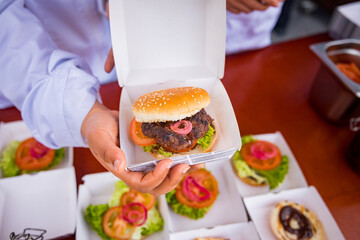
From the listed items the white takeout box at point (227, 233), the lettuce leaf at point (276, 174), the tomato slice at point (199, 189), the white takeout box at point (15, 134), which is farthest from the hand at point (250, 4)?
the white takeout box at point (15, 134)

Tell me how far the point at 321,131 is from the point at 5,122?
3126 mm

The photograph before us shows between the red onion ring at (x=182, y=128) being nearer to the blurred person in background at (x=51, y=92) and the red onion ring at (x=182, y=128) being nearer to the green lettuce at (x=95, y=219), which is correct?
the blurred person in background at (x=51, y=92)

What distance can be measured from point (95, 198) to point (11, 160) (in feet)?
2.89

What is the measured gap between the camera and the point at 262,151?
7.54ft

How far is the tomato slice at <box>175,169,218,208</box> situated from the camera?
200 centimetres

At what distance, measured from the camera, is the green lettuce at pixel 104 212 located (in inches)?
71.3

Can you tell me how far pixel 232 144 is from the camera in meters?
1.60

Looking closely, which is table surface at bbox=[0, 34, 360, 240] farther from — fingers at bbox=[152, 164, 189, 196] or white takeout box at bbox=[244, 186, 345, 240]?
fingers at bbox=[152, 164, 189, 196]

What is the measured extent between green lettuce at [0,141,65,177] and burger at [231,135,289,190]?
5.33ft

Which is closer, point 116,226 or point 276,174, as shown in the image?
point 116,226

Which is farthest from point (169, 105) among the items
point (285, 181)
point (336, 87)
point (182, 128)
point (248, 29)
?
point (248, 29)

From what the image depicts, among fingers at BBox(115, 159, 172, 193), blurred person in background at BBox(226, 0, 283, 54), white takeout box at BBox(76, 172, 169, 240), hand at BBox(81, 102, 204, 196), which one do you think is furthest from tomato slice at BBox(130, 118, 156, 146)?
blurred person in background at BBox(226, 0, 283, 54)

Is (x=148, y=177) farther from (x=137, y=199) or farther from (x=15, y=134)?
(x=15, y=134)

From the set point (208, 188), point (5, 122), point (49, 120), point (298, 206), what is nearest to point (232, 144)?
point (208, 188)
